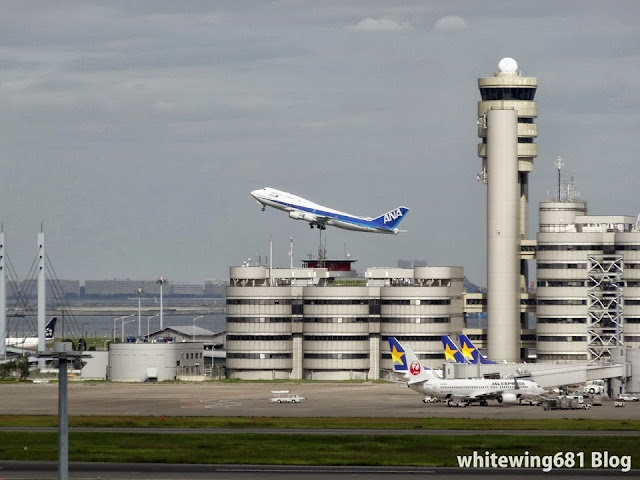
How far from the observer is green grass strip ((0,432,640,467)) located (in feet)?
354

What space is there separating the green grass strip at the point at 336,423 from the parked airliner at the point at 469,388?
25678 millimetres

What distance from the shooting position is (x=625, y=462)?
105 m

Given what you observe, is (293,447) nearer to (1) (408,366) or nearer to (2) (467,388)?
(2) (467,388)

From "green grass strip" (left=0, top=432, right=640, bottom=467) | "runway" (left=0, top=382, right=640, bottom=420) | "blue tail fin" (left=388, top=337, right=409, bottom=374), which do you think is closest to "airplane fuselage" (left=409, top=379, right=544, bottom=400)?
"runway" (left=0, top=382, right=640, bottom=420)

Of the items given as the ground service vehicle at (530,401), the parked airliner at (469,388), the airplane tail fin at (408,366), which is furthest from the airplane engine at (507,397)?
the airplane tail fin at (408,366)

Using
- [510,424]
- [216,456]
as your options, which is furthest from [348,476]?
[510,424]

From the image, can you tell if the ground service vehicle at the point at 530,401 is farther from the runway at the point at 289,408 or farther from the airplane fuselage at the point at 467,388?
the runway at the point at 289,408

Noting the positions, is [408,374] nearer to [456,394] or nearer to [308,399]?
[456,394]

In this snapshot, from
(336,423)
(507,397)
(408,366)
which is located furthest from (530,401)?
(336,423)

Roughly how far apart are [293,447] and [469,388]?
64.0m

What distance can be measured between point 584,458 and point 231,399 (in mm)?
97968

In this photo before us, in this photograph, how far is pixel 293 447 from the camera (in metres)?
117

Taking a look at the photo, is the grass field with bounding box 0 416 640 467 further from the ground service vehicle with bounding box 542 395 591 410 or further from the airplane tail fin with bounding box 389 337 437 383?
the airplane tail fin with bounding box 389 337 437 383

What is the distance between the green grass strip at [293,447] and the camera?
108m
